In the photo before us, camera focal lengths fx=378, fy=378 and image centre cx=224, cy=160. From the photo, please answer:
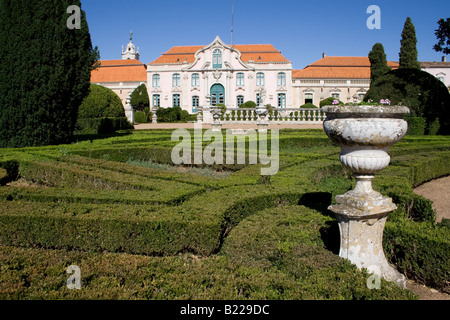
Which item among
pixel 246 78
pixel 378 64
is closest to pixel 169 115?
pixel 246 78

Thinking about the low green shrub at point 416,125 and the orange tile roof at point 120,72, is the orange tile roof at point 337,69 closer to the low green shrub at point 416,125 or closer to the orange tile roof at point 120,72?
the orange tile roof at point 120,72

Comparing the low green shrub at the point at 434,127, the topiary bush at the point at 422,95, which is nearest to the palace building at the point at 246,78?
the topiary bush at the point at 422,95

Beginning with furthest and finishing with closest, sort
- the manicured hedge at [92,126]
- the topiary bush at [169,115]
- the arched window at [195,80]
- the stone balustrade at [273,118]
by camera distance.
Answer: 1. the arched window at [195,80]
2. the topiary bush at [169,115]
3. the stone balustrade at [273,118]
4. the manicured hedge at [92,126]

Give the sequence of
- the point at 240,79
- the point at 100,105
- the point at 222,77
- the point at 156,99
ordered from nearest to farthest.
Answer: the point at 100,105 < the point at 222,77 < the point at 240,79 < the point at 156,99

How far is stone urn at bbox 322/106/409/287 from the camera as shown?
3.28 m

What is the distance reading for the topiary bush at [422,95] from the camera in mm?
16531

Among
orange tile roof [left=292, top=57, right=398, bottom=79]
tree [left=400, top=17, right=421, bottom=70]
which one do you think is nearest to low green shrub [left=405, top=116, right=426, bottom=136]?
tree [left=400, top=17, right=421, bottom=70]

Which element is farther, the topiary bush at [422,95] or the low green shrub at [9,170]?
the topiary bush at [422,95]

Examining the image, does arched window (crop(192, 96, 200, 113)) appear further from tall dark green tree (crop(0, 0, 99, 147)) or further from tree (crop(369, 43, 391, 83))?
tall dark green tree (crop(0, 0, 99, 147))

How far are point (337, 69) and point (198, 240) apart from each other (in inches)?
1656

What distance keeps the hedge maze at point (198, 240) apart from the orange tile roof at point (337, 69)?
122 ft

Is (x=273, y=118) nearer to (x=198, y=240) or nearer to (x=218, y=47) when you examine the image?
(x=198, y=240)

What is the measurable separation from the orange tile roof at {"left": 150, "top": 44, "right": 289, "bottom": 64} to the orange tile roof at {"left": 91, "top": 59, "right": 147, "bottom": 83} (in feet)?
12.2

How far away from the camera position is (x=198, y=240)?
3979mm
